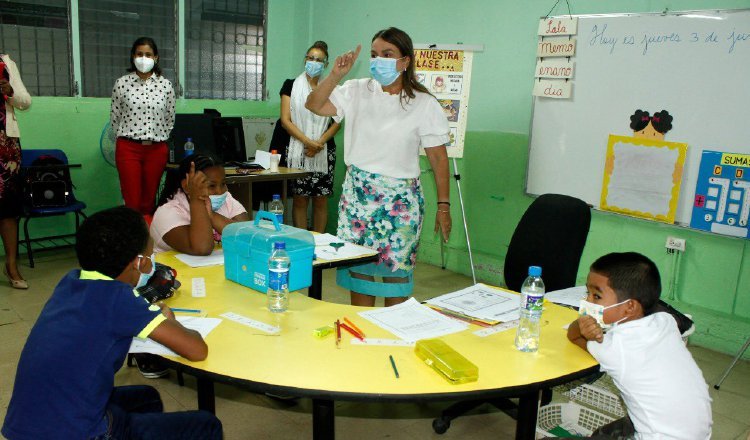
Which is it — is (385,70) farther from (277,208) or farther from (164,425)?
(164,425)

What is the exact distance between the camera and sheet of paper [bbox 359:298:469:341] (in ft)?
6.29

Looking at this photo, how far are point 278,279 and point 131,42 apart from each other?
14.4 ft

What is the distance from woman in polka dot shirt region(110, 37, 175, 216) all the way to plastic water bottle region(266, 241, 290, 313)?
298 cm

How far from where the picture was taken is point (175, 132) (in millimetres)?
5070

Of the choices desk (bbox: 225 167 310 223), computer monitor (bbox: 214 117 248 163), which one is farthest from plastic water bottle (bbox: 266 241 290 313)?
computer monitor (bbox: 214 117 248 163)

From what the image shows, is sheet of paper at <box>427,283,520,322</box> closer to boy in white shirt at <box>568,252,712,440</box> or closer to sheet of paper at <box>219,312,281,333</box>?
boy in white shirt at <box>568,252,712,440</box>

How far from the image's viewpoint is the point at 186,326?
186cm

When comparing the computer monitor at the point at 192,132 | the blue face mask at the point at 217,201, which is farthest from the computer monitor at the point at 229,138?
the blue face mask at the point at 217,201

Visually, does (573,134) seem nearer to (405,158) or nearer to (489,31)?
(489,31)

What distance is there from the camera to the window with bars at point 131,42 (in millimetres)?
4996

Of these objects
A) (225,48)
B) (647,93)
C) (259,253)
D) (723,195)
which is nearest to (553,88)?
(647,93)

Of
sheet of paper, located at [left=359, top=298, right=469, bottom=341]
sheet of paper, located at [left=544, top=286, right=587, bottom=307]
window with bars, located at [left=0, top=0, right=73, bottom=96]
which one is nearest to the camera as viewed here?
sheet of paper, located at [left=359, top=298, right=469, bottom=341]

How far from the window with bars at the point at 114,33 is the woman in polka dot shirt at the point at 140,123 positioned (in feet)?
2.60

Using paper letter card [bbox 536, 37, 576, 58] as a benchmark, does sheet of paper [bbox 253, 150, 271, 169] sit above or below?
below
